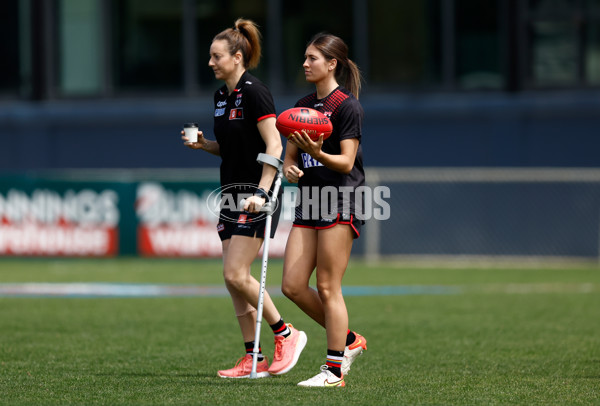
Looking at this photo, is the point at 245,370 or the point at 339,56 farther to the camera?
the point at 245,370

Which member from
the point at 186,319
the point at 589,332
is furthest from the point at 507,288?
the point at 186,319

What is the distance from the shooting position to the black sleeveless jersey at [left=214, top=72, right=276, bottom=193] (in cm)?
691

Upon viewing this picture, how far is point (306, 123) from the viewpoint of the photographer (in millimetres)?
6191

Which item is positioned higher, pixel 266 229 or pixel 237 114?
pixel 237 114

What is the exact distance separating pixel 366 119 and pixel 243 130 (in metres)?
13.1

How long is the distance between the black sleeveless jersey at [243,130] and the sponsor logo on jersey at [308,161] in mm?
490

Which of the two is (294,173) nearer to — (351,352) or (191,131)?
(191,131)

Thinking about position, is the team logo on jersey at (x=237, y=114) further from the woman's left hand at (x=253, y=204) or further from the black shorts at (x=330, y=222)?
the black shorts at (x=330, y=222)

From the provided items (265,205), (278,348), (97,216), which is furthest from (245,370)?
(97,216)

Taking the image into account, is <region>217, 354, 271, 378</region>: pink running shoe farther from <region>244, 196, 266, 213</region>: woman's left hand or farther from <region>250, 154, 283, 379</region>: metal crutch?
<region>244, 196, 266, 213</region>: woman's left hand

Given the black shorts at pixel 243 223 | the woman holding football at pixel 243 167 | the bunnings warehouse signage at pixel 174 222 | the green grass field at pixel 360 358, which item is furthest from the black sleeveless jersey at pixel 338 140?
the bunnings warehouse signage at pixel 174 222

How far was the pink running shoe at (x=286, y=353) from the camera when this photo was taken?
6.96 meters

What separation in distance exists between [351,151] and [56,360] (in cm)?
299

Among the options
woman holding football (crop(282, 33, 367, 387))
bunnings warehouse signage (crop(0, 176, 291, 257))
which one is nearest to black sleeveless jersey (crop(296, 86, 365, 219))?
woman holding football (crop(282, 33, 367, 387))
